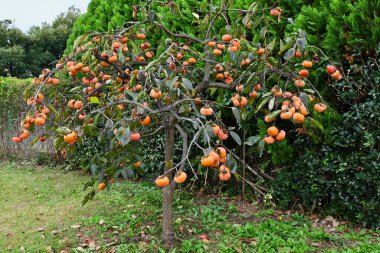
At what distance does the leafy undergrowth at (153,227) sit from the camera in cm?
299

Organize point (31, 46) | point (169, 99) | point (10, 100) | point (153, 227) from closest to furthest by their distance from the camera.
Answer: point (169, 99), point (153, 227), point (10, 100), point (31, 46)

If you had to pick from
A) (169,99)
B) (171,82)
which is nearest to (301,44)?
(171,82)

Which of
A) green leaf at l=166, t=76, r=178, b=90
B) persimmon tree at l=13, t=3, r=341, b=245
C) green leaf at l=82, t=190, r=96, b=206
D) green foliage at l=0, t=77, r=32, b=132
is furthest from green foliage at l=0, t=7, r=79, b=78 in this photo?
green leaf at l=166, t=76, r=178, b=90

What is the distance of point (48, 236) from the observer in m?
3.33

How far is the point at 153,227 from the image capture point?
3318 millimetres

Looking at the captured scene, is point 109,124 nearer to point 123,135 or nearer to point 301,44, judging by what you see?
point 123,135

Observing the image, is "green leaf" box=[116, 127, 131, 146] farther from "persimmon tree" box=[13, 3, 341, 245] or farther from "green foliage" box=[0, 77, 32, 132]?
"green foliage" box=[0, 77, 32, 132]

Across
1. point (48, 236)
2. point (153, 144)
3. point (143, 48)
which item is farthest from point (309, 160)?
point (48, 236)

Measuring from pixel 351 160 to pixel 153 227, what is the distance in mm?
1736

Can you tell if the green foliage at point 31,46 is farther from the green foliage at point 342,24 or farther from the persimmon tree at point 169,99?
the green foliage at point 342,24

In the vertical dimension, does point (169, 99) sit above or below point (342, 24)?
below

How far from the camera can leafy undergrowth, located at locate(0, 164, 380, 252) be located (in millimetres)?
2990

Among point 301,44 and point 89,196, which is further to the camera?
point 89,196

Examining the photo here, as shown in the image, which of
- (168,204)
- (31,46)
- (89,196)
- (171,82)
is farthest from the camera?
(31,46)
